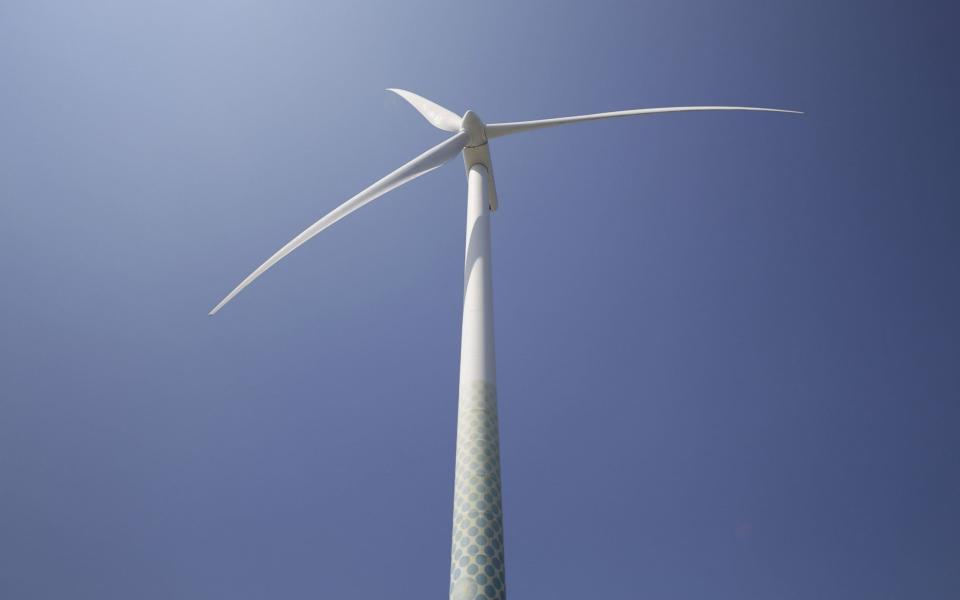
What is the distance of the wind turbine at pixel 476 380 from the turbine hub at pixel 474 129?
0.12 ft

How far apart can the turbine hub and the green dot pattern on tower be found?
36.4 ft

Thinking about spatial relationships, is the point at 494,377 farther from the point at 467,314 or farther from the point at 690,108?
the point at 690,108

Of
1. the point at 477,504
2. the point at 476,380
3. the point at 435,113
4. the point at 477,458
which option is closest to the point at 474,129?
the point at 435,113

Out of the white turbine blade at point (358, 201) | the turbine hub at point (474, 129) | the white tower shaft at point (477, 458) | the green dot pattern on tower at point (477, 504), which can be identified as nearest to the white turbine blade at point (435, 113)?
the turbine hub at point (474, 129)

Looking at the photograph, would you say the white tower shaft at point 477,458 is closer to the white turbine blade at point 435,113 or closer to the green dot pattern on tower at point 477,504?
the green dot pattern on tower at point 477,504

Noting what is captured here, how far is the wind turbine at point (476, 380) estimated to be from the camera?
44.9 feet

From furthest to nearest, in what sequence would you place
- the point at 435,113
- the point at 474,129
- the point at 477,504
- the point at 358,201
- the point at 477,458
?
the point at 435,113, the point at 474,129, the point at 358,201, the point at 477,458, the point at 477,504

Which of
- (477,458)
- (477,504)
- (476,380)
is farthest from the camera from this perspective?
(476,380)

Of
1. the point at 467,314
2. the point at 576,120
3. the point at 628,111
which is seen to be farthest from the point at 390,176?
the point at 628,111

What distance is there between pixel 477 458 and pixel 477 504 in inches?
44.8

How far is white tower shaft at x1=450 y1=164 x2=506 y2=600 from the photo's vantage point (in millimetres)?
13523

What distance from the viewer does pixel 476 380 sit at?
16156 millimetres

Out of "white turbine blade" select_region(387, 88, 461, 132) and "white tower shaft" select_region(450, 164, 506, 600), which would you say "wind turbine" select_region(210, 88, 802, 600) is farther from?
"white turbine blade" select_region(387, 88, 461, 132)

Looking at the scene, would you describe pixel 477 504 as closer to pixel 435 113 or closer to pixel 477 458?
pixel 477 458
